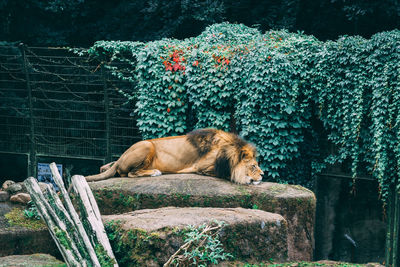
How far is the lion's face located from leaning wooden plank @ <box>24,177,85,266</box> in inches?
110

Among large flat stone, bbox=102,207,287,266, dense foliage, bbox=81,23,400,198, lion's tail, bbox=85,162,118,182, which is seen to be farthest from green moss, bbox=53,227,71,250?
dense foliage, bbox=81,23,400,198

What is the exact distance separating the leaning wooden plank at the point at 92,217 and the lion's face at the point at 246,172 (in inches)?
90.2

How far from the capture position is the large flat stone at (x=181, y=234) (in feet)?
18.0

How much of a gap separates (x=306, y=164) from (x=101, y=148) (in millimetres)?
5087

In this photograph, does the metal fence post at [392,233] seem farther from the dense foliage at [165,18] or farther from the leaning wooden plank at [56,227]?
the leaning wooden plank at [56,227]

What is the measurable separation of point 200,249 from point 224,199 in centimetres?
186

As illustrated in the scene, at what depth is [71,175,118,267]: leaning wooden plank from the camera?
220 inches

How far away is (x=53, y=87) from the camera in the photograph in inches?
498

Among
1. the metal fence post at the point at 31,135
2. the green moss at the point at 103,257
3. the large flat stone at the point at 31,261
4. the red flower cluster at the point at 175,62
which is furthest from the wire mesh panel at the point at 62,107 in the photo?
the green moss at the point at 103,257

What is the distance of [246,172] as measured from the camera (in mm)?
7684

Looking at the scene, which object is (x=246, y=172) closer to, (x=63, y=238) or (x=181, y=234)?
(x=181, y=234)

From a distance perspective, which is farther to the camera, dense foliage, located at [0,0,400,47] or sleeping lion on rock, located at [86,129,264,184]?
dense foliage, located at [0,0,400,47]

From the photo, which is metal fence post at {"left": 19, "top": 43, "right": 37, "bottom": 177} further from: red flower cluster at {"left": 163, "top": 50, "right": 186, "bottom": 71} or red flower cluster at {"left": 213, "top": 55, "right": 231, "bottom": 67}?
red flower cluster at {"left": 213, "top": 55, "right": 231, "bottom": 67}

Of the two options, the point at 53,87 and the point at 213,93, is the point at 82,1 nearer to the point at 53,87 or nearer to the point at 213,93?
the point at 53,87
